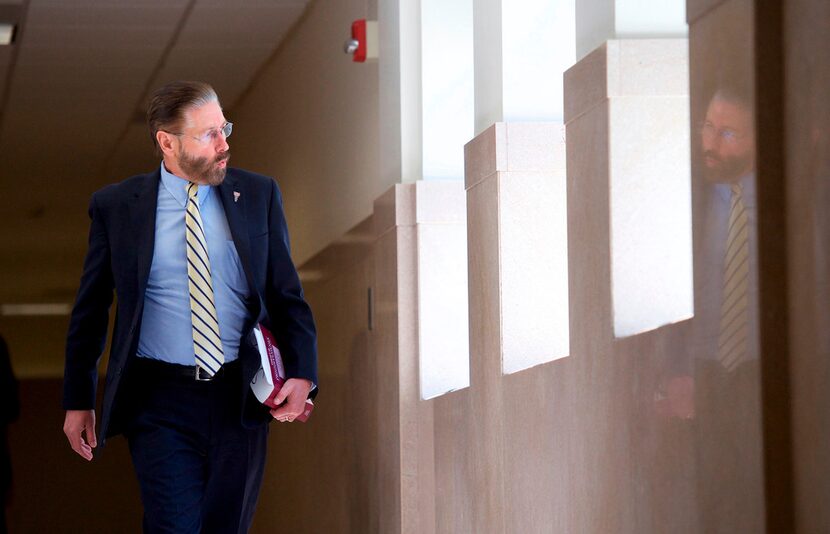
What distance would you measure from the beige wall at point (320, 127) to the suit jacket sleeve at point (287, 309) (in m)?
1.42

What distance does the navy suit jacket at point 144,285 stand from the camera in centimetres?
349

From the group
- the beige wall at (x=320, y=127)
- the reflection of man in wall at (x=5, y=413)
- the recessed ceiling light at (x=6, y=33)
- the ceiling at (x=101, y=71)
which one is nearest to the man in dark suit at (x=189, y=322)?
the beige wall at (x=320, y=127)

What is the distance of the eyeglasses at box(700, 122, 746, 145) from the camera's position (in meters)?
2.03

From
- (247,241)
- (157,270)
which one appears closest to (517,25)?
(247,241)

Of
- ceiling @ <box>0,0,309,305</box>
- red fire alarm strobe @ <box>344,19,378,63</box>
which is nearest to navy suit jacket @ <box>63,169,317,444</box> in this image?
red fire alarm strobe @ <box>344,19,378,63</box>

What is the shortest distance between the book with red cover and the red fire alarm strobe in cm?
220

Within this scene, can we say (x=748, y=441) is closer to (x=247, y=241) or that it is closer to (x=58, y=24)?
(x=247, y=241)

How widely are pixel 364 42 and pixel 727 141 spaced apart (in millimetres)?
3552

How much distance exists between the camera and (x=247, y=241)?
359 centimetres

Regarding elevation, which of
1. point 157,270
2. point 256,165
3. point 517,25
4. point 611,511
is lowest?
point 611,511

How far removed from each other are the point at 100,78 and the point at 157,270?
17.4ft

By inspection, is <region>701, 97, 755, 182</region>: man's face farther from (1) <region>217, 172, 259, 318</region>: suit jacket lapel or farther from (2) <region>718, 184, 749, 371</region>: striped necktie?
(1) <region>217, 172, 259, 318</region>: suit jacket lapel

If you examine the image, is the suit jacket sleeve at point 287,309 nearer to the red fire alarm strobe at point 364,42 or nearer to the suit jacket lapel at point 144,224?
the suit jacket lapel at point 144,224

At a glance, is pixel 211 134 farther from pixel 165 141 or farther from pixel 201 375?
pixel 201 375
